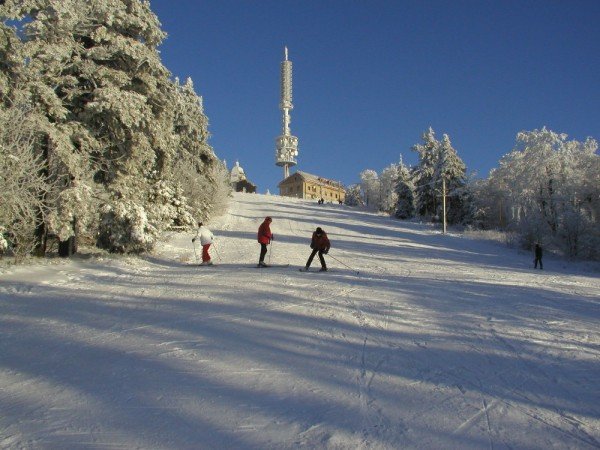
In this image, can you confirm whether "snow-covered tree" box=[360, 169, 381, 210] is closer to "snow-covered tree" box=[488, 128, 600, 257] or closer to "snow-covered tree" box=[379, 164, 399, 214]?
"snow-covered tree" box=[379, 164, 399, 214]

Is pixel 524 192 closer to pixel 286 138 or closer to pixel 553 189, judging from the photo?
pixel 553 189

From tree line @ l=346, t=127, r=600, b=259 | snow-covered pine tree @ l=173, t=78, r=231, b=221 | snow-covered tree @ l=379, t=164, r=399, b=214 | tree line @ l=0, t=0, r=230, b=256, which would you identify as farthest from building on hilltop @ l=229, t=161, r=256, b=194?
tree line @ l=0, t=0, r=230, b=256

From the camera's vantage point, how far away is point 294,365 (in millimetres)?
5492

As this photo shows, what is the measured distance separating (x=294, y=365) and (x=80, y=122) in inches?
512

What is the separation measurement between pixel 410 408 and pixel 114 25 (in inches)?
647

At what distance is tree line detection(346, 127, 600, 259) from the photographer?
2727cm

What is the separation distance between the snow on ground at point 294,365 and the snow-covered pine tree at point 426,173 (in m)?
46.6

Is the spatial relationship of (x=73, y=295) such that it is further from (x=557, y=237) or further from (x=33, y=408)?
(x=557, y=237)

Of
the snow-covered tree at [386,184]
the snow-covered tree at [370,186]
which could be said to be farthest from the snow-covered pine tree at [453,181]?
the snow-covered tree at [370,186]

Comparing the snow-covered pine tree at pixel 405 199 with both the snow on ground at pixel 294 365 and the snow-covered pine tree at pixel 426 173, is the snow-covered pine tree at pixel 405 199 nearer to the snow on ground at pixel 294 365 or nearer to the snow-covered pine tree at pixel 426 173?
the snow-covered pine tree at pixel 426 173

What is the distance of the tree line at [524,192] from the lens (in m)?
27.3

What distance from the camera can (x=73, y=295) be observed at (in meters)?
9.61

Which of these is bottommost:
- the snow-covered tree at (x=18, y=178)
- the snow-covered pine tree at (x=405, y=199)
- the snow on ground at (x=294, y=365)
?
the snow on ground at (x=294, y=365)

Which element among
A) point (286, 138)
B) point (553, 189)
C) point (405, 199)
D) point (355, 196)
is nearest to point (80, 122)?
point (553, 189)
